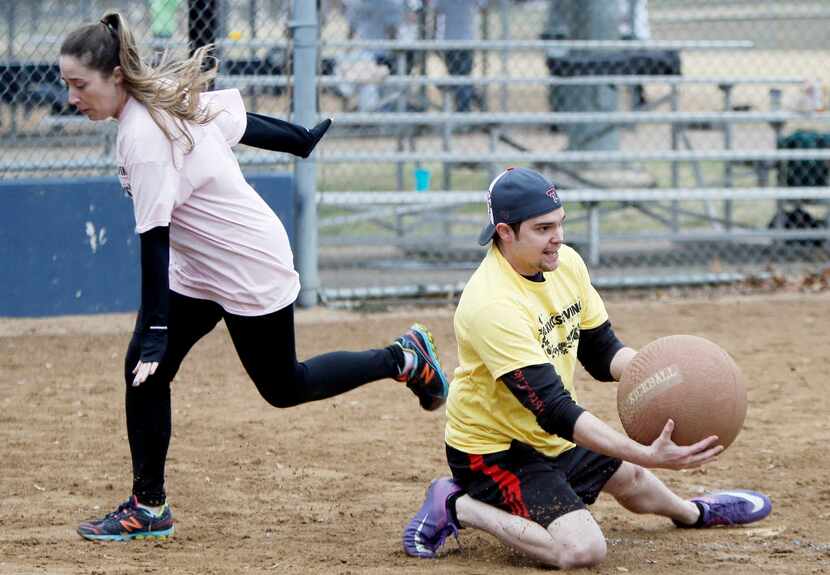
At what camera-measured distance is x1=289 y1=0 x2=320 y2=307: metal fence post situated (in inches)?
346

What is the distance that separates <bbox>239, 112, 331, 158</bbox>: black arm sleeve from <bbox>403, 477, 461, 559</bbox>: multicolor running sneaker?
4.57 feet

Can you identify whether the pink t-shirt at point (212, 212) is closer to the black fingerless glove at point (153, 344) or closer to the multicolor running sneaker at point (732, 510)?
the black fingerless glove at point (153, 344)

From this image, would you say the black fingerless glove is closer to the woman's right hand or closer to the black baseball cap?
the black baseball cap

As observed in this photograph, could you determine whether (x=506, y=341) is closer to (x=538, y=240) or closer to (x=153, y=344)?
(x=538, y=240)

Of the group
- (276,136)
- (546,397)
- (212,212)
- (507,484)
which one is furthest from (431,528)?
(276,136)

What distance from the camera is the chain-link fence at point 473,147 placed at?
9523 millimetres

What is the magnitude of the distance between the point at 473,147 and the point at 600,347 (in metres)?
12.0

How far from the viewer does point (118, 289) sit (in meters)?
8.46

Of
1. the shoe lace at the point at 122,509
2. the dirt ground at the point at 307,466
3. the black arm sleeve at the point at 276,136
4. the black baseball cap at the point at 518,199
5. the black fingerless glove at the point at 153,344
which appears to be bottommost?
the dirt ground at the point at 307,466

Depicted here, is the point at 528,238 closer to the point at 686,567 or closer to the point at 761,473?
the point at 686,567

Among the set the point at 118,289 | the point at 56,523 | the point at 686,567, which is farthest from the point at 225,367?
the point at 686,567

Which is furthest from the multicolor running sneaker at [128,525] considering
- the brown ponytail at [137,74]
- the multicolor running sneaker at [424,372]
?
the brown ponytail at [137,74]

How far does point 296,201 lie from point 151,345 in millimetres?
4830

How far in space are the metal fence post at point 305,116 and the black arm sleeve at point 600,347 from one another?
4482 mm
